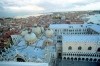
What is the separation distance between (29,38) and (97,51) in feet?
33.3

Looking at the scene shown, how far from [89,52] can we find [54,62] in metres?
5.41

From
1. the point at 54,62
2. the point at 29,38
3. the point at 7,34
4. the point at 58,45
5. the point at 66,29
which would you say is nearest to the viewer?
the point at 29,38

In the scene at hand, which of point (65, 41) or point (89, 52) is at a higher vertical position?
point (65, 41)

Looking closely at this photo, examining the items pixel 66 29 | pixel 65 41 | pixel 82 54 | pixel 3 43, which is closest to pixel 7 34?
pixel 3 43

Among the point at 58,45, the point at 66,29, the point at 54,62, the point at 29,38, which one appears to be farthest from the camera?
the point at 66,29

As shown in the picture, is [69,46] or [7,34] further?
[7,34]

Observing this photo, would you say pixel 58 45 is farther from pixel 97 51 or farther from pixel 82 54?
pixel 97 51

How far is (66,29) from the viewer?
117 ft

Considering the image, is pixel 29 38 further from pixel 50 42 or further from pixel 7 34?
pixel 7 34

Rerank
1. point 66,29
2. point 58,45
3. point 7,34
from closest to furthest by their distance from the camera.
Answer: point 58,45
point 7,34
point 66,29

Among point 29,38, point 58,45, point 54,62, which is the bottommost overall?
point 54,62

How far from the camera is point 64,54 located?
79.3 feet

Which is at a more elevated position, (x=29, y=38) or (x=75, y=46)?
(x=29, y=38)

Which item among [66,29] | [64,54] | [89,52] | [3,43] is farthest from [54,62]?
[66,29]
